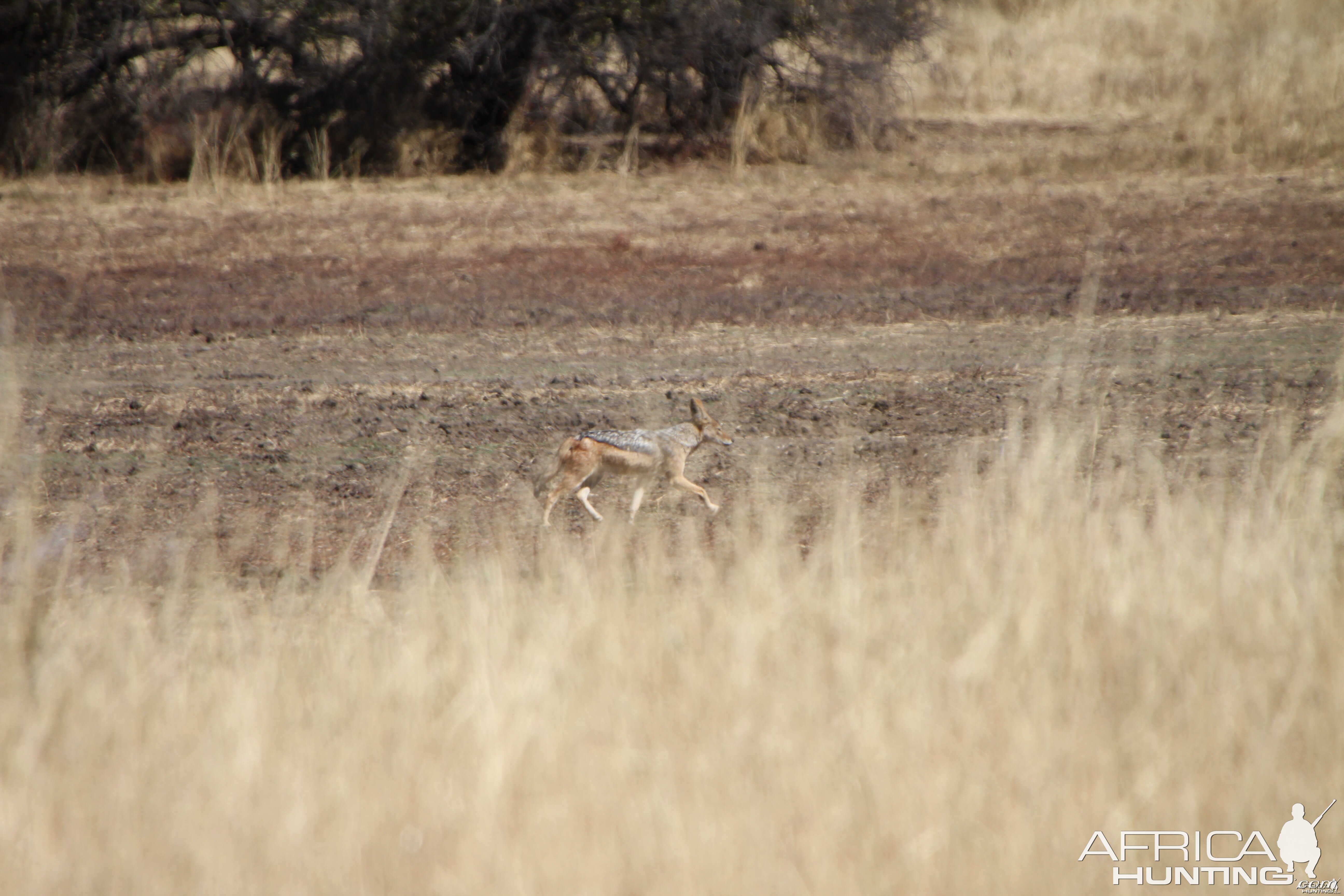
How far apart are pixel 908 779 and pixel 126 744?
88.0 inches

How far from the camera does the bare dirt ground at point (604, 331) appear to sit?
6.78m

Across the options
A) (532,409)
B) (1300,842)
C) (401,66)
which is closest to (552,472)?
(532,409)

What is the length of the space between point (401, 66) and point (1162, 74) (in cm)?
1209

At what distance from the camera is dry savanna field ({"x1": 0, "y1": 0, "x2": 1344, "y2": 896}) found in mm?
3367

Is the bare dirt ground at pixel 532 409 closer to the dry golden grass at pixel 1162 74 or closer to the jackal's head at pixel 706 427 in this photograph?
the jackal's head at pixel 706 427

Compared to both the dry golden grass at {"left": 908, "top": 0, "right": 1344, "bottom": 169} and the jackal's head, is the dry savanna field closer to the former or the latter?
the jackal's head

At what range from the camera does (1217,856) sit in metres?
3.34

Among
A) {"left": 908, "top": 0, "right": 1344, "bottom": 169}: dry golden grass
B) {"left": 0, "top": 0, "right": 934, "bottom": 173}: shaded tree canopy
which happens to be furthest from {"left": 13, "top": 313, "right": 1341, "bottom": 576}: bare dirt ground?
{"left": 908, "top": 0, "right": 1344, "bottom": 169}: dry golden grass

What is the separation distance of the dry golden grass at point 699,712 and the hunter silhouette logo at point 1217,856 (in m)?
0.05

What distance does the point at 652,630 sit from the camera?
14.0 ft

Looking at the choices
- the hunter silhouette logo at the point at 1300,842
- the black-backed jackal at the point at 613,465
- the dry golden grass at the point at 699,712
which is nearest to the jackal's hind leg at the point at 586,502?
the black-backed jackal at the point at 613,465

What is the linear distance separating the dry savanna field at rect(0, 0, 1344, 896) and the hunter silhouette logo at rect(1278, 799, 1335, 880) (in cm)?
4

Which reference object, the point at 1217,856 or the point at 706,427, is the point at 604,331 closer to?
the point at 706,427

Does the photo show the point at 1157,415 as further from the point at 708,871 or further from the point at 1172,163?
the point at 1172,163
